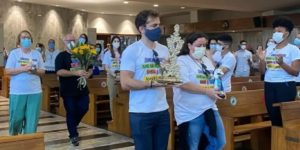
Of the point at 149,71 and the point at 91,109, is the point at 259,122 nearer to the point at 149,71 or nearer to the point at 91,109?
the point at 149,71

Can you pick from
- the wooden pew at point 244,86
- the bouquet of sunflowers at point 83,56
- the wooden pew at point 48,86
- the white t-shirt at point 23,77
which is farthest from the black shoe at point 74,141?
the wooden pew at point 48,86

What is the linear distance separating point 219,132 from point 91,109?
13.3 feet

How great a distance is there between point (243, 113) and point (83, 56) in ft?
6.90

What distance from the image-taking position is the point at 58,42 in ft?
45.4

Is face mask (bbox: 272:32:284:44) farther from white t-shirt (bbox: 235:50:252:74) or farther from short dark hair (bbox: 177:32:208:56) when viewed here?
white t-shirt (bbox: 235:50:252:74)

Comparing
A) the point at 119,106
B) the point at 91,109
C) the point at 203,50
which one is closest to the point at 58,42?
the point at 91,109

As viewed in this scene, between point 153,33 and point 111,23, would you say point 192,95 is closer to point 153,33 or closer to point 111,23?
point 153,33

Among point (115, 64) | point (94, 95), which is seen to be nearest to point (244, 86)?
point (115, 64)

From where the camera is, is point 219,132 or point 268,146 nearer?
point 219,132

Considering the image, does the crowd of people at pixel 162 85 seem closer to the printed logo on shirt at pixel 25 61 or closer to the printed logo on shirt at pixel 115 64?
the printed logo on shirt at pixel 25 61

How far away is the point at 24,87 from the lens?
4090 mm

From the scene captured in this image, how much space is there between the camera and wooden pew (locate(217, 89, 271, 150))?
13.6 ft

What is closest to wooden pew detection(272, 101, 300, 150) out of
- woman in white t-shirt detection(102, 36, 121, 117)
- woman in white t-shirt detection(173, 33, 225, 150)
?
woman in white t-shirt detection(173, 33, 225, 150)

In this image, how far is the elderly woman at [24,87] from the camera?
13.4 feet
